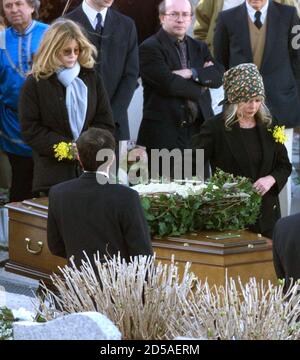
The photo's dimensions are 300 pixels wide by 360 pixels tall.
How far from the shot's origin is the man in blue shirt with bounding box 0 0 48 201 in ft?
30.6

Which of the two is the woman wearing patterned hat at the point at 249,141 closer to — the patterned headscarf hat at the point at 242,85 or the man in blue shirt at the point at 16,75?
the patterned headscarf hat at the point at 242,85

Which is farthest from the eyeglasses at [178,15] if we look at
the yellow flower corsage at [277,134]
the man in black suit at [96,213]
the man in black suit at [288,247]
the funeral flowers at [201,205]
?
the man in black suit at [288,247]

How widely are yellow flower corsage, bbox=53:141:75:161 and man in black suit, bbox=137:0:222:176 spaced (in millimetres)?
1253

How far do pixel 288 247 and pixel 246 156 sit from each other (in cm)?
260

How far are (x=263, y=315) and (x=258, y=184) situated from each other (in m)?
3.51

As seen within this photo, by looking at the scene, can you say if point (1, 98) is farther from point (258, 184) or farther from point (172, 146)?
point (258, 184)

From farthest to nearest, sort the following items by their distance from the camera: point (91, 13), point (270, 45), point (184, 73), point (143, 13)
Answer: point (143, 13), point (270, 45), point (184, 73), point (91, 13)

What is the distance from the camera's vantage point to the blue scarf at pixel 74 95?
28.7ft

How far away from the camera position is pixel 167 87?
9.57 meters

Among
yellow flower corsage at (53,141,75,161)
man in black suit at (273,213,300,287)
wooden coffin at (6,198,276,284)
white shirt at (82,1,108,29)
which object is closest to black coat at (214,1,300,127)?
white shirt at (82,1,108,29)

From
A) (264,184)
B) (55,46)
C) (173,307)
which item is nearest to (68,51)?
(55,46)

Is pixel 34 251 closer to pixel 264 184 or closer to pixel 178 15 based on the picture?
pixel 264 184

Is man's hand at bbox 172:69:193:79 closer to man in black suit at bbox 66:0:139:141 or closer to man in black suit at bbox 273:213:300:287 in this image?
man in black suit at bbox 66:0:139:141

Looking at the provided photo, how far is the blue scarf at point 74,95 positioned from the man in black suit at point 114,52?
0.67 meters
